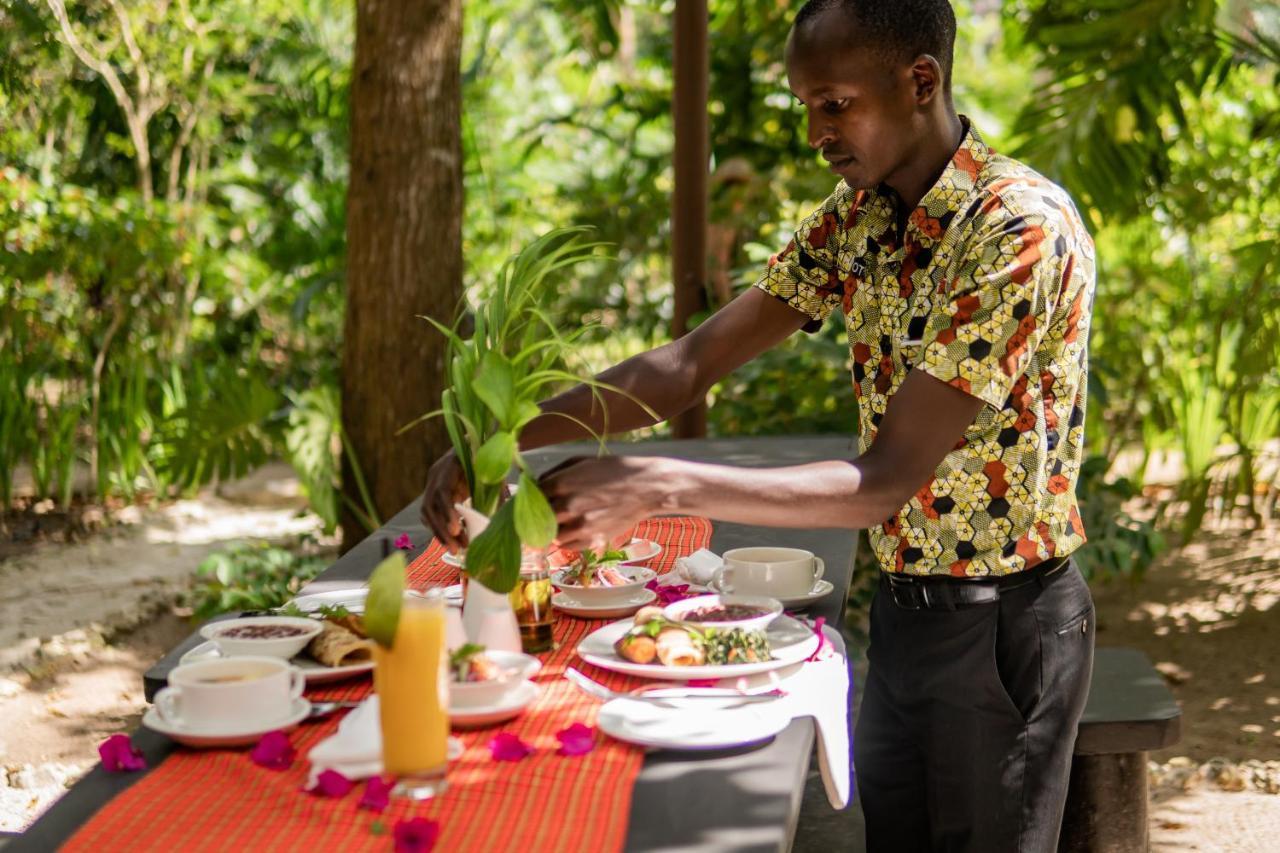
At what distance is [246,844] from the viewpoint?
153cm

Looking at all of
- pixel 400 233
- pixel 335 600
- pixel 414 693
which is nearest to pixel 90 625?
pixel 400 233

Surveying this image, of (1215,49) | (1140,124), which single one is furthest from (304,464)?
(1215,49)

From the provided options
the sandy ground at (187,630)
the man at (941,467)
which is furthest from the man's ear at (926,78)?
the sandy ground at (187,630)

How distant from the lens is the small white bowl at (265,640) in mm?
2039

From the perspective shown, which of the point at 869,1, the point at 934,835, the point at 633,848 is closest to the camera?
the point at 633,848

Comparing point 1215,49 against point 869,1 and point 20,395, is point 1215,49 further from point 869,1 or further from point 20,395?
point 20,395

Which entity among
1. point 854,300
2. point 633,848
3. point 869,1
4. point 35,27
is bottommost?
point 633,848

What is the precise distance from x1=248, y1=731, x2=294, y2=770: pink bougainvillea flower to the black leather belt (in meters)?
0.99

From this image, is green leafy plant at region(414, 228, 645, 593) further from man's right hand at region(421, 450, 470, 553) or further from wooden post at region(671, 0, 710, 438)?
wooden post at region(671, 0, 710, 438)

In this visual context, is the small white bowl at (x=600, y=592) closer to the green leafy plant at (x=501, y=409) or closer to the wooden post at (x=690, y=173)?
the green leafy plant at (x=501, y=409)

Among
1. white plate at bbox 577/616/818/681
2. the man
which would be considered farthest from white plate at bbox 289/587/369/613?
white plate at bbox 577/616/818/681

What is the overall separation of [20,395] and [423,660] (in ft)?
18.9

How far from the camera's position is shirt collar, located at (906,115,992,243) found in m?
2.12

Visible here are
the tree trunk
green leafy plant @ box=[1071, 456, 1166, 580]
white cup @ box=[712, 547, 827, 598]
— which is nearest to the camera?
white cup @ box=[712, 547, 827, 598]
